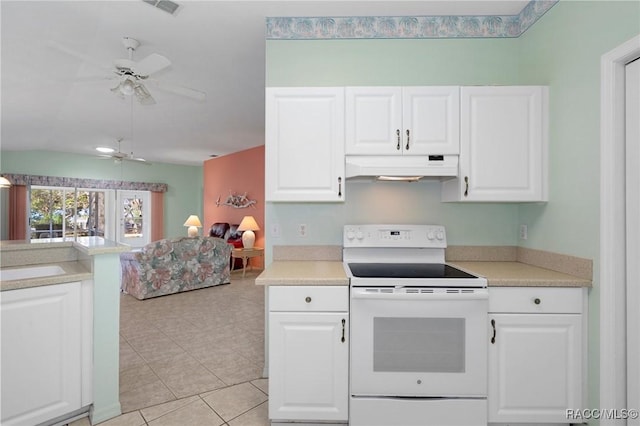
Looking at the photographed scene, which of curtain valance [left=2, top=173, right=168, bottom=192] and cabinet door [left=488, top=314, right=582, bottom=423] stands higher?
curtain valance [left=2, top=173, right=168, bottom=192]

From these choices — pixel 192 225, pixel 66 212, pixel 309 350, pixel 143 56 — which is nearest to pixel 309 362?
pixel 309 350

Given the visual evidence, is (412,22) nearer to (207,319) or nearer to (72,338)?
(72,338)

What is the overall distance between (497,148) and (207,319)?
3.33 meters

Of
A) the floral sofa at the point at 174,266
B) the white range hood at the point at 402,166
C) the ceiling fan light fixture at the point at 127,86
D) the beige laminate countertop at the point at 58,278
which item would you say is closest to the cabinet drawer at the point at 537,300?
the white range hood at the point at 402,166

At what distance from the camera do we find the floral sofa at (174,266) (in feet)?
14.5

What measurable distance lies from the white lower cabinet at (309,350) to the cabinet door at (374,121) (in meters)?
0.92

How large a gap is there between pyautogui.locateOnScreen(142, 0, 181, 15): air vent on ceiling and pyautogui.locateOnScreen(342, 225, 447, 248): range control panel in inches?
73.6

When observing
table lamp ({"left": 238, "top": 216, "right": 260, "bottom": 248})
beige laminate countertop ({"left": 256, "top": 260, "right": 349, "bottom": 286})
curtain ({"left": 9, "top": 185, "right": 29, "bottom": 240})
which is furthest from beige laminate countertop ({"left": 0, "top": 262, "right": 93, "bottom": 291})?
curtain ({"left": 9, "top": 185, "right": 29, "bottom": 240})

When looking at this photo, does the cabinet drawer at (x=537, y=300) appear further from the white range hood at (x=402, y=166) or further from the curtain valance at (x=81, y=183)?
the curtain valance at (x=81, y=183)

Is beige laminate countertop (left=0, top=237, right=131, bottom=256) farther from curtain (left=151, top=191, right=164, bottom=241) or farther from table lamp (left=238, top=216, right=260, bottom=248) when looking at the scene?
curtain (left=151, top=191, right=164, bottom=241)

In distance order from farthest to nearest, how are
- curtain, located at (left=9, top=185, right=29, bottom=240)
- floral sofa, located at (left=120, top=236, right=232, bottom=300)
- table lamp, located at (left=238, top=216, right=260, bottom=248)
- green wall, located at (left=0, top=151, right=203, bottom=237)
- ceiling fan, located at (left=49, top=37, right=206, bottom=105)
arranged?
green wall, located at (left=0, top=151, right=203, bottom=237) < curtain, located at (left=9, top=185, right=29, bottom=240) < table lamp, located at (left=238, top=216, right=260, bottom=248) < floral sofa, located at (left=120, top=236, right=232, bottom=300) < ceiling fan, located at (left=49, top=37, right=206, bottom=105)

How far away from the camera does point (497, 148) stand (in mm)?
2070

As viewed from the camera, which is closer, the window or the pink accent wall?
the pink accent wall

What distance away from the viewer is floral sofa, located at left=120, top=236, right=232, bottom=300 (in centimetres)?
443
